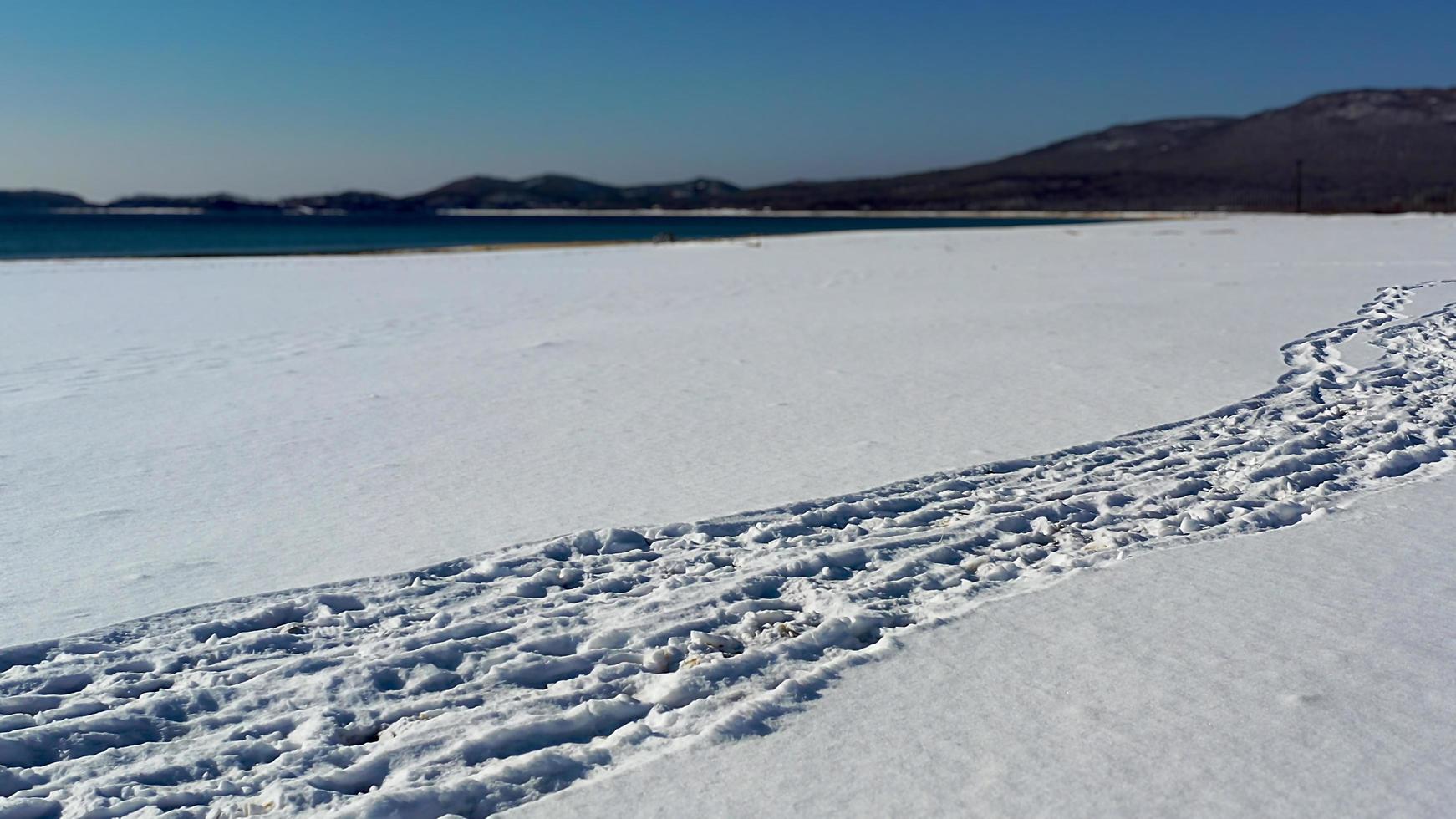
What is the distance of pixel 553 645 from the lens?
136 inches

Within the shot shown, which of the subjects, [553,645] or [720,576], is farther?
[720,576]

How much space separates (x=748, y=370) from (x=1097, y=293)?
25.6ft

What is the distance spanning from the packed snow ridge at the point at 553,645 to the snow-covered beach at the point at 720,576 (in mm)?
15

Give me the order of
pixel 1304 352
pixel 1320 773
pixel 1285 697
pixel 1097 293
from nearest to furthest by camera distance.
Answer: pixel 1320 773, pixel 1285 697, pixel 1304 352, pixel 1097 293

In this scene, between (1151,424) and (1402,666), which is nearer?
(1402,666)

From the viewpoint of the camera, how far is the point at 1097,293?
48.8 ft

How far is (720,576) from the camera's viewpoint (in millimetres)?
4031

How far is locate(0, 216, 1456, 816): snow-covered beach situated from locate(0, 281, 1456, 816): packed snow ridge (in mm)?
15

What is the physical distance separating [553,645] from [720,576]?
31.0 inches

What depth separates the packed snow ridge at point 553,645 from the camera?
8.98 feet

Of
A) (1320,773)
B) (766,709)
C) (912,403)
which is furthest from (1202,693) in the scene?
(912,403)

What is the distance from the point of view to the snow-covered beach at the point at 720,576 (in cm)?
275

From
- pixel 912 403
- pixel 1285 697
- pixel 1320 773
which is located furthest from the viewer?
pixel 912 403

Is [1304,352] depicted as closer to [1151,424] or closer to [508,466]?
[1151,424]
